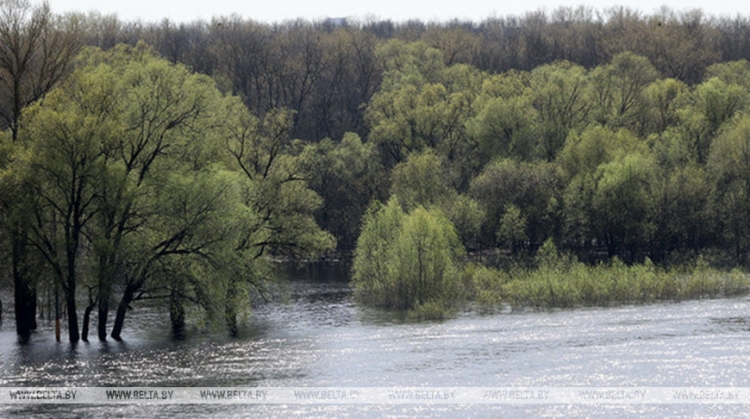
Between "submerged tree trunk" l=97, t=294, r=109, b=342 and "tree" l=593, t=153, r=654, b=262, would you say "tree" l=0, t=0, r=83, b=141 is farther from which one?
"tree" l=593, t=153, r=654, b=262

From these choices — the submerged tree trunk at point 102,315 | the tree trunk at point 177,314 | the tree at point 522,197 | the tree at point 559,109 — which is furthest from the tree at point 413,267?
the tree at point 559,109

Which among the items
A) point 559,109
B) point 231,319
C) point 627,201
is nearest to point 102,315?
point 231,319

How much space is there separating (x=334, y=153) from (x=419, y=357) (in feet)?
220

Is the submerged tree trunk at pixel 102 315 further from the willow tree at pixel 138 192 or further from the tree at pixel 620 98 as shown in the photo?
the tree at pixel 620 98

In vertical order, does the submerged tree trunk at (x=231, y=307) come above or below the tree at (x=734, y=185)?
below

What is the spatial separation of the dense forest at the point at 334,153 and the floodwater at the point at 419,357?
118 inches

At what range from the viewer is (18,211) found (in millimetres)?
45594

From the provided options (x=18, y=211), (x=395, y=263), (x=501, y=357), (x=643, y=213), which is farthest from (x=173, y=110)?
(x=643, y=213)

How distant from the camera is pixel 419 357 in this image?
41.9 m

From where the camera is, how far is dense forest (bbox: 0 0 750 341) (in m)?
47.0

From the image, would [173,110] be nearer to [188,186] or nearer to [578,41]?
[188,186]

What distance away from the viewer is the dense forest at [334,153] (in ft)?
154

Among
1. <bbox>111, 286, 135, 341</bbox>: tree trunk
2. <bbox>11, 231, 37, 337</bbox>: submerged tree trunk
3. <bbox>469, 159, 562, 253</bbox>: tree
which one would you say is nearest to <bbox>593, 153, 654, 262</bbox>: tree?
<bbox>469, 159, 562, 253</bbox>: tree

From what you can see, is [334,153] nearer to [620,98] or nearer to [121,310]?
[620,98]
